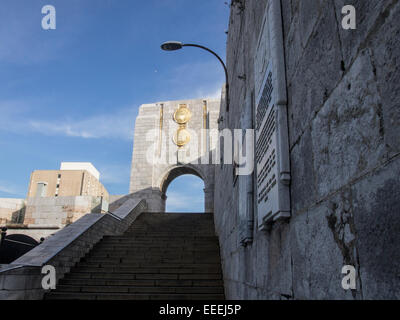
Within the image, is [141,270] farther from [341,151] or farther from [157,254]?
[341,151]

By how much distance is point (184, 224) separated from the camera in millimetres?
13172

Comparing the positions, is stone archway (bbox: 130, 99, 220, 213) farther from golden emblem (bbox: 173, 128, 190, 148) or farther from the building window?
the building window

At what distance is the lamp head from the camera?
8.39 meters

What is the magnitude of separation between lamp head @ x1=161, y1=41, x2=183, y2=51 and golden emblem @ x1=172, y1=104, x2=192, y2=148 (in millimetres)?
12717

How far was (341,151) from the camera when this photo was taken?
1.43 meters

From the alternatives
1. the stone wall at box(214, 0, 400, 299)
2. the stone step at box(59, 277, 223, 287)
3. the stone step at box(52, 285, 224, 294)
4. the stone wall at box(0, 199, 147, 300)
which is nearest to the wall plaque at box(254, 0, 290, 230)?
the stone wall at box(214, 0, 400, 299)

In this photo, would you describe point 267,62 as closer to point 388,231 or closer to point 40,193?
point 388,231

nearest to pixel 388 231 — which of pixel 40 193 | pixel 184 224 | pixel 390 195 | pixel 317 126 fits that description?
pixel 390 195

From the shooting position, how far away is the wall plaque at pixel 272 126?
2178 millimetres

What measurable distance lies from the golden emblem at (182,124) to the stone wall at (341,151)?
18819 millimetres

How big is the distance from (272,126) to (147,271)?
6.31 m

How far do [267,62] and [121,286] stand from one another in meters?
6.05

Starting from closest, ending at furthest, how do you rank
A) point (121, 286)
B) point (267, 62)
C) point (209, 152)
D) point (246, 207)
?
point (267, 62)
point (246, 207)
point (121, 286)
point (209, 152)

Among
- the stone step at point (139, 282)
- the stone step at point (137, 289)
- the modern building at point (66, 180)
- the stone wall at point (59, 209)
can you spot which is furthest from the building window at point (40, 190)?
the modern building at point (66, 180)
